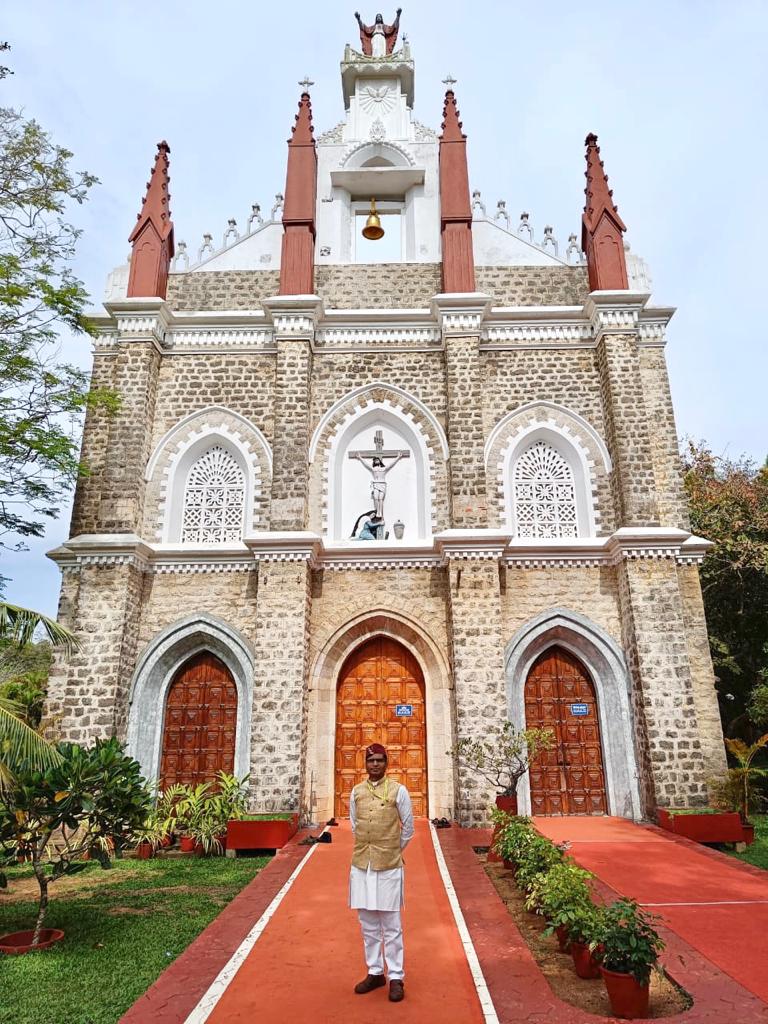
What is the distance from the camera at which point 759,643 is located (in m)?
18.4

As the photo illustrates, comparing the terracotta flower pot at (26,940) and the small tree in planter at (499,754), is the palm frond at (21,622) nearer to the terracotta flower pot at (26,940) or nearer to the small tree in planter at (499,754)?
the terracotta flower pot at (26,940)

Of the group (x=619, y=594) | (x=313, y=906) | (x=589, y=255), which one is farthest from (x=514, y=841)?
(x=589, y=255)

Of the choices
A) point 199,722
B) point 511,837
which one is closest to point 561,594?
point 511,837

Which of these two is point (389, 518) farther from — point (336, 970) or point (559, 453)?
point (336, 970)

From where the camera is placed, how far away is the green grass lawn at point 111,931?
453cm

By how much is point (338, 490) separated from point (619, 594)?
541 centimetres

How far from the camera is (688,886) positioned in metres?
7.09

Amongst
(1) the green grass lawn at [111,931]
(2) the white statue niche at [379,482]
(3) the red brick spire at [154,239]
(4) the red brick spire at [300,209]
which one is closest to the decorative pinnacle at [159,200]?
(3) the red brick spire at [154,239]

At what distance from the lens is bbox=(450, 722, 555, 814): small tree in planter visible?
9.98 m

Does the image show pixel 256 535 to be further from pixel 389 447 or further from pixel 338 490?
pixel 389 447

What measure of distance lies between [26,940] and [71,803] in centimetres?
126

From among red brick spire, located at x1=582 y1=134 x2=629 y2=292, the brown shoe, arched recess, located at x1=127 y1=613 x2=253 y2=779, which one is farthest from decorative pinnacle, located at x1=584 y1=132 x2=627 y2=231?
the brown shoe

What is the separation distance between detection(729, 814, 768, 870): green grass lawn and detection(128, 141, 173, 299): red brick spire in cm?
1371

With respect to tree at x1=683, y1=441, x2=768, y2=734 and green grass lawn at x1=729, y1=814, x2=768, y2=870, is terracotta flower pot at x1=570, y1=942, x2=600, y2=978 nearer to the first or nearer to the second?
green grass lawn at x1=729, y1=814, x2=768, y2=870
